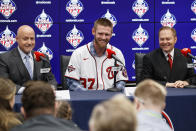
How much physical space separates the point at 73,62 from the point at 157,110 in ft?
6.99

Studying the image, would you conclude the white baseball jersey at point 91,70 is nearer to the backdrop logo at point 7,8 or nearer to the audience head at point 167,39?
the audience head at point 167,39

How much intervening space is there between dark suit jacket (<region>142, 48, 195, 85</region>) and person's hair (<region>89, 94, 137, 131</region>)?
2.78 m

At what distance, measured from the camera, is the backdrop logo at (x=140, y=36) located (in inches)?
230

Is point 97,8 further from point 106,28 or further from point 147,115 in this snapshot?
point 147,115

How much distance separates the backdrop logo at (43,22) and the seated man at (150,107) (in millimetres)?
3881

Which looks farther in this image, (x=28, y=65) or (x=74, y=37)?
(x=74, y=37)

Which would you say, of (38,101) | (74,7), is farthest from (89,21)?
(38,101)

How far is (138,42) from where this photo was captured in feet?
19.2

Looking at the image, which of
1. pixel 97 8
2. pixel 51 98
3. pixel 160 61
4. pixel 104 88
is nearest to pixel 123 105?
pixel 51 98

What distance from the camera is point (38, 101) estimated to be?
163 centimetres

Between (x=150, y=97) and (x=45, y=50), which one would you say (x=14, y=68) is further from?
(x=150, y=97)

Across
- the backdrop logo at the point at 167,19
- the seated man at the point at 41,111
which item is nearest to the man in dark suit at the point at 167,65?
the backdrop logo at the point at 167,19

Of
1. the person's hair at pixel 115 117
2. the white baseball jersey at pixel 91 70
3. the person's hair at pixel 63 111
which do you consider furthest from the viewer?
the white baseball jersey at pixel 91 70

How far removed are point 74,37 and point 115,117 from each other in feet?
14.9
